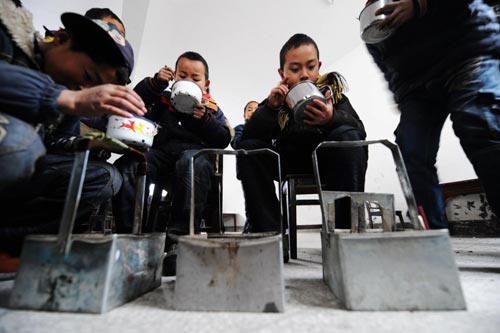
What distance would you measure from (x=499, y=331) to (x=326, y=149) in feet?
2.10

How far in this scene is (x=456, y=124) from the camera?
0.63 meters

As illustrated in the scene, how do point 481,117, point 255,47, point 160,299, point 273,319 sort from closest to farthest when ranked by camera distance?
point 273,319
point 160,299
point 481,117
point 255,47

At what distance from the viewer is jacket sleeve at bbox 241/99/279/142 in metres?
0.86

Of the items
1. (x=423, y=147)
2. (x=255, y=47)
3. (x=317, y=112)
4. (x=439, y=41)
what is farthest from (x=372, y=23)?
(x=255, y=47)

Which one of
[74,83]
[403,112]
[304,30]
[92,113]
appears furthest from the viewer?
[304,30]

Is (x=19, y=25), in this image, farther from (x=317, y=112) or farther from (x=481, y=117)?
(x=481, y=117)

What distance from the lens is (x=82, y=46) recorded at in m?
0.53

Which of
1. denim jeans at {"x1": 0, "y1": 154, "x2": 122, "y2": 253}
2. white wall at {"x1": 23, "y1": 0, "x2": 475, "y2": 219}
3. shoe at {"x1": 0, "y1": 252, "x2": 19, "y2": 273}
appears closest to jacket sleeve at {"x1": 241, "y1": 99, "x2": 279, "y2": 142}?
denim jeans at {"x1": 0, "y1": 154, "x2": 122, "y2": 253}


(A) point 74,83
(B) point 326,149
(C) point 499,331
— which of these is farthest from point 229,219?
(C) point 499,331

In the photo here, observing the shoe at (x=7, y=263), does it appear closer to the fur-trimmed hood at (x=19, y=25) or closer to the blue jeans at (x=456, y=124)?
the fur-trimmed hood at (x=19, y=25)

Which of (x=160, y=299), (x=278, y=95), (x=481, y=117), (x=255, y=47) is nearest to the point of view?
(x=160, y=299)

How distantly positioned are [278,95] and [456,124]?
0.50m

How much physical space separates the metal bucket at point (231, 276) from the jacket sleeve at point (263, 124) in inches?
21.5

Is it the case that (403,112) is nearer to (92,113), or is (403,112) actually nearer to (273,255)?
(273,255)
